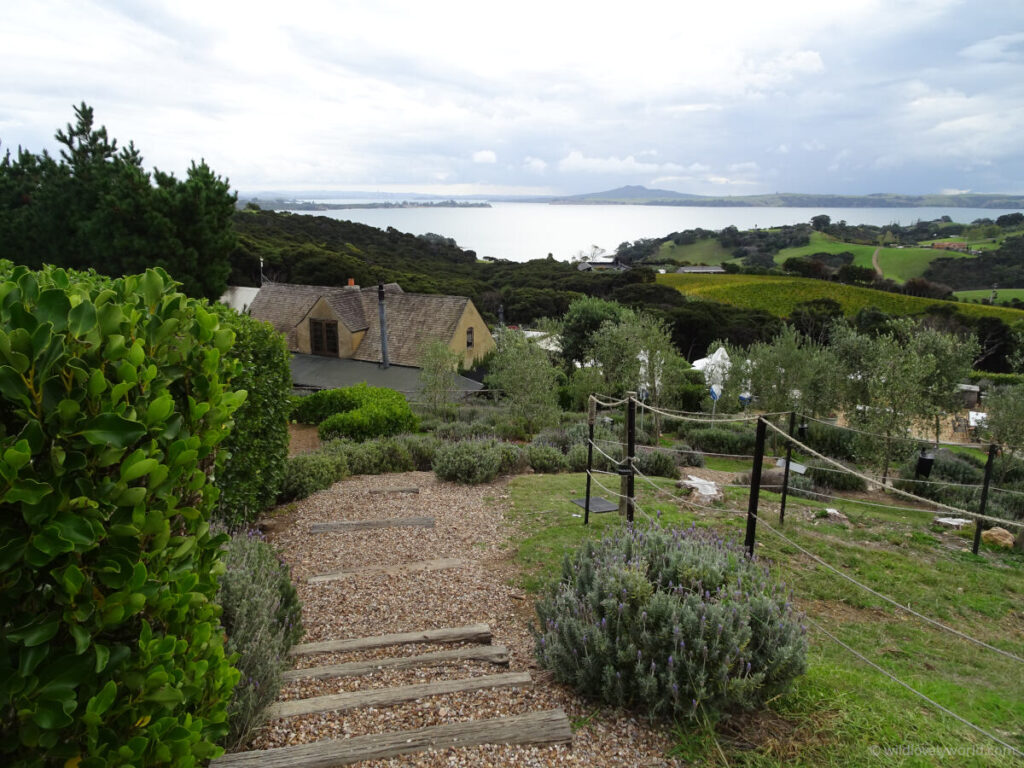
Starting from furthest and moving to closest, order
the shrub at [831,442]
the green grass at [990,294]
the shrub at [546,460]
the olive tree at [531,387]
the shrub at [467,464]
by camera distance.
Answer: the green grass at [990,294] < the shrub at [831,442] < the olive tree at [531,387] < the shrub at [546,460] < the shrub at [467,464]

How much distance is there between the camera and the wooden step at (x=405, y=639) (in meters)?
4.29

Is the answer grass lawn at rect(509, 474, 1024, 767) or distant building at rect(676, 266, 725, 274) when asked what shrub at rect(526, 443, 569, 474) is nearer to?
grass lawn at rect(509, 474, 1024, 767)

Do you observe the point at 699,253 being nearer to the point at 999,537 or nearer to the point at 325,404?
the point at 325,404

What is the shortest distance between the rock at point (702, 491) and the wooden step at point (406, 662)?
6.01 m

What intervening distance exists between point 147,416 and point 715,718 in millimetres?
3203

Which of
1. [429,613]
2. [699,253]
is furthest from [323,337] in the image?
[699,253]

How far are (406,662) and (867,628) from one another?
4.42 meters

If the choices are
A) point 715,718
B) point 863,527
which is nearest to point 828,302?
point 863,527

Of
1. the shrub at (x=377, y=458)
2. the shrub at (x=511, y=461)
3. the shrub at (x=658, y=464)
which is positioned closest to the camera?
the shrub at (x=511, y=461)

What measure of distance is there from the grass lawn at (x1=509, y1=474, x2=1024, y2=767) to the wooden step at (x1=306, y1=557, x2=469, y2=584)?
A: 780 mm

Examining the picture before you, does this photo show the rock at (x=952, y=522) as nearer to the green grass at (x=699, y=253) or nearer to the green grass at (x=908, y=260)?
the green grass at (x=908, y=260)

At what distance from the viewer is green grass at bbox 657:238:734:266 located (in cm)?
9636

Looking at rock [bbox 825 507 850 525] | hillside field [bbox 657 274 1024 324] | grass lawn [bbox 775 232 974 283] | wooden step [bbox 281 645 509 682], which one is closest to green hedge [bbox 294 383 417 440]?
wooden step [bbox 281 645 509 682]

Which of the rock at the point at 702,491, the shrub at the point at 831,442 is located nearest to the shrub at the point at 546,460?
the rock at the point at 702,491
